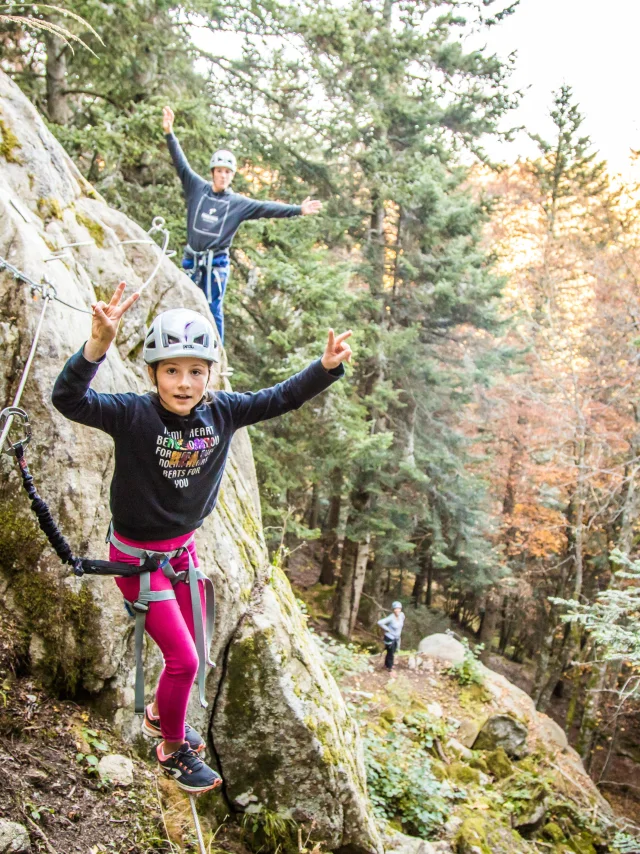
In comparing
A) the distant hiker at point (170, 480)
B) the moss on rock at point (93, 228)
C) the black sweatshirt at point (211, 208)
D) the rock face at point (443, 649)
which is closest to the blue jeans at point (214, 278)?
the black sweatshirt at point (211, 208)

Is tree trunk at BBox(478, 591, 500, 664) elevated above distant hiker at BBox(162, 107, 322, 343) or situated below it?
below

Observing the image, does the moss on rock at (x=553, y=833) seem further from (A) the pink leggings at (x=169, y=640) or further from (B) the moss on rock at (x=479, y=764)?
(A) the pink leggings at (x=169, y=640)

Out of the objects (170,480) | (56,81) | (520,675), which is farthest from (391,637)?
(520,675)

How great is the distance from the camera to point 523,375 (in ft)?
77.3

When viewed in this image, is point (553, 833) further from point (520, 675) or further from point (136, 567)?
point (520, 675)

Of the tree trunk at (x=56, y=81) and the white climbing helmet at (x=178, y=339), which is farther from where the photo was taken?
the tree trunk at (x=56, y=81)

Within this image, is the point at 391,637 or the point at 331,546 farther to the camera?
the point at 331,546

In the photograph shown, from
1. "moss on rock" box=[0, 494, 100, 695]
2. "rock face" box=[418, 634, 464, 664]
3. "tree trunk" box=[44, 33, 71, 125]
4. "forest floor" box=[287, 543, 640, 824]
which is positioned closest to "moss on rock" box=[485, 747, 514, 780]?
"forest floor" box=[287, 543, 640, 824]

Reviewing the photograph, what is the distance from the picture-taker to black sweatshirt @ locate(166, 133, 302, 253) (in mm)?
6336

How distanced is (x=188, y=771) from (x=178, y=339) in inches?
87.1

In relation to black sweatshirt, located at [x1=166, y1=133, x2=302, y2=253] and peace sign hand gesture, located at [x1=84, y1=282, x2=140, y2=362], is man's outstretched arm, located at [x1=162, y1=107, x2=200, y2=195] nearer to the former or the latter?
black sweatshirt, located at [x1=166, y1=133, x2=302, y2=253]

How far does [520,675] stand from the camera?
2430cm

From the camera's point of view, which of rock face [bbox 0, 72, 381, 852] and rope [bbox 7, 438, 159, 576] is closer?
rope [bbox 7, 438, 159, 576]

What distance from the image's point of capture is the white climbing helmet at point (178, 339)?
279 cm
